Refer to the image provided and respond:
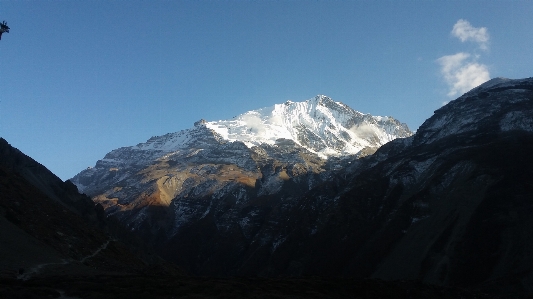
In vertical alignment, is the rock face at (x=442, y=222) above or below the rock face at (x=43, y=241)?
above

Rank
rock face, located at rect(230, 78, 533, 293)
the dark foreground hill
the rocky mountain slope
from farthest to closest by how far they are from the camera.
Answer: rock face, located at rect(230, 78, 533, 293), the rocky mountain slope, the dark foreground hill

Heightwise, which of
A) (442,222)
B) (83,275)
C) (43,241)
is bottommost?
(83,275)

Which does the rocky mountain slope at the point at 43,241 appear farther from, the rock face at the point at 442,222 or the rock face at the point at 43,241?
the rock face at the point at 442,222

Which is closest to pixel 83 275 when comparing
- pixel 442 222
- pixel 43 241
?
pixel 43 241

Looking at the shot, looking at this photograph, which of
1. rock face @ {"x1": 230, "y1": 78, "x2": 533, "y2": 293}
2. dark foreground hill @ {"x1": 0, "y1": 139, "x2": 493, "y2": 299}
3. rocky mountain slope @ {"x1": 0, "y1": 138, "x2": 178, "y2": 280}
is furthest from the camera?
rock face @ {"x1": 230, "y1": 78, "x2": 533, "y2": 293}

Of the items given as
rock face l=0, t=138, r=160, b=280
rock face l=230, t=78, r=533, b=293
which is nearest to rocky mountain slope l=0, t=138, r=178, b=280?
rock face l=0, t=138, r=160, b=280

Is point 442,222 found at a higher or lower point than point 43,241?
higher

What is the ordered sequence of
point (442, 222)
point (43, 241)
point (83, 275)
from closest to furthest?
1. point (83, 275)
2. point (43, 241)
3. point (442, 222)

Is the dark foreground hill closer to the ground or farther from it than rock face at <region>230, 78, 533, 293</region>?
closer to the ground

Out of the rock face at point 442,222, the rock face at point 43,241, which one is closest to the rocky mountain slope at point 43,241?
the rock face at point 43,241

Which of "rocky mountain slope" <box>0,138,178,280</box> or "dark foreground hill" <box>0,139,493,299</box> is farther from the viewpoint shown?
"rocky mountain slope" <box>0,138,178,280</box>

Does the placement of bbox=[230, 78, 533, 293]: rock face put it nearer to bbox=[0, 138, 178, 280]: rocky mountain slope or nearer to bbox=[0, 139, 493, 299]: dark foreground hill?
bbox=[0, 139, 493, 299]: dark foreground hill

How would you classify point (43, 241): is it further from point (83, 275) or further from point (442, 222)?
point (442, 222)

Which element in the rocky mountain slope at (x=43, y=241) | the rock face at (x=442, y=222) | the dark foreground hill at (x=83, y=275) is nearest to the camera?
the dark foreground hill at (x=83, y=275)
